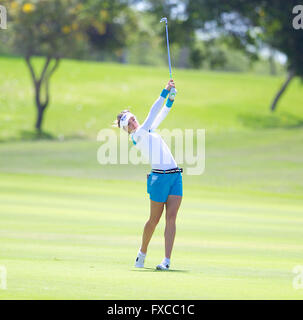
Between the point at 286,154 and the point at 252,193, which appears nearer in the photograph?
the point at 252,193

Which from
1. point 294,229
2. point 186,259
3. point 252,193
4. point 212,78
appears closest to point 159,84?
point 212,78

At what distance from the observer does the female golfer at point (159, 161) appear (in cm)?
966

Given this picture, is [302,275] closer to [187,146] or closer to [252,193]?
[252,193]

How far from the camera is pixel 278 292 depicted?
8023mm

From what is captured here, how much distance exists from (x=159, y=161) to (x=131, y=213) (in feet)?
29.5

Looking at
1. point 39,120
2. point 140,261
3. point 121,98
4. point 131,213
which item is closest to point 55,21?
point 39,120

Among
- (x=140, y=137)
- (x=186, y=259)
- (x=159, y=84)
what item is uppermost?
(x=159, y=84)

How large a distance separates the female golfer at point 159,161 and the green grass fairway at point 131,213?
67 cm

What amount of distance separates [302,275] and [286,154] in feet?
102

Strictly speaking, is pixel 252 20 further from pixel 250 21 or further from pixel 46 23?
pixel 46 23

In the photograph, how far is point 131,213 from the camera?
18672 millimetres

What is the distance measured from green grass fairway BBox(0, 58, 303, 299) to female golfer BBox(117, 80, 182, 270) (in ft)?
2.21

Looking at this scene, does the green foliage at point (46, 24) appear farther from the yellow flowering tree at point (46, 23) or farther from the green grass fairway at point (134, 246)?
the green grass fairway at point (134, 246)
